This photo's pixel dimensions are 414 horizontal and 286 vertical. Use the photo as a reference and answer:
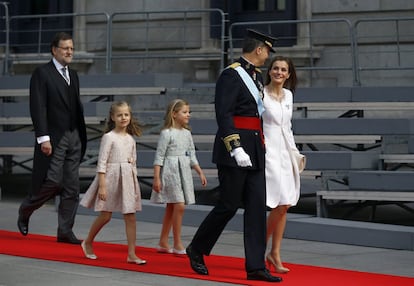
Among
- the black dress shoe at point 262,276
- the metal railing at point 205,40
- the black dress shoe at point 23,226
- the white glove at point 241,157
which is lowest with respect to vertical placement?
the black dress shoe at point 262,276

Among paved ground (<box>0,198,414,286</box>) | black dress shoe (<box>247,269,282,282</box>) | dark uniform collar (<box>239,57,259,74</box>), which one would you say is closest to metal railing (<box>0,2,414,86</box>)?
paved ground (<box>0,198,414,286</box>)

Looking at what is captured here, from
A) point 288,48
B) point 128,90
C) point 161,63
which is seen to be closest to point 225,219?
point 128,90

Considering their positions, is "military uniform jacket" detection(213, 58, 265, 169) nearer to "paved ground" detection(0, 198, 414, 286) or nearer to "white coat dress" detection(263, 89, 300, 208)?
"white coat dress" detection(263, 89, 300, 208)

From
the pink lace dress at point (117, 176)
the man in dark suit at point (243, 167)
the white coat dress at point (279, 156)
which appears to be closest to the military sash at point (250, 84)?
the man in dark suit at point (243, 167)

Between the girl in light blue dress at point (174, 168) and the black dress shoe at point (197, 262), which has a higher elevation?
the girl in light blue dress at point (174, 168)

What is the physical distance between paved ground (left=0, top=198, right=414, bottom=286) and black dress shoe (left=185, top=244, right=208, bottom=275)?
0.84 feet

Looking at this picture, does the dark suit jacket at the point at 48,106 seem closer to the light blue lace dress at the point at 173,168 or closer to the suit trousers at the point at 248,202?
the light blue lace dress at the point at 173,168

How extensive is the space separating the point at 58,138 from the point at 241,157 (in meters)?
3.12

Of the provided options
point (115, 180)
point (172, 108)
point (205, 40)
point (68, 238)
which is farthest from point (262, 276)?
point (205, 40)

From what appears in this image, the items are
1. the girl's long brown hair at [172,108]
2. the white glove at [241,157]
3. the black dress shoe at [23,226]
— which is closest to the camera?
the white glove at [241,157]

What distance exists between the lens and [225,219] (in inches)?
381

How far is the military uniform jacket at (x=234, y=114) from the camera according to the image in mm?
9523

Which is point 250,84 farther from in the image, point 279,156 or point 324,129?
point 324,129

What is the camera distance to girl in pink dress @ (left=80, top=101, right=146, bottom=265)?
34.5ft
